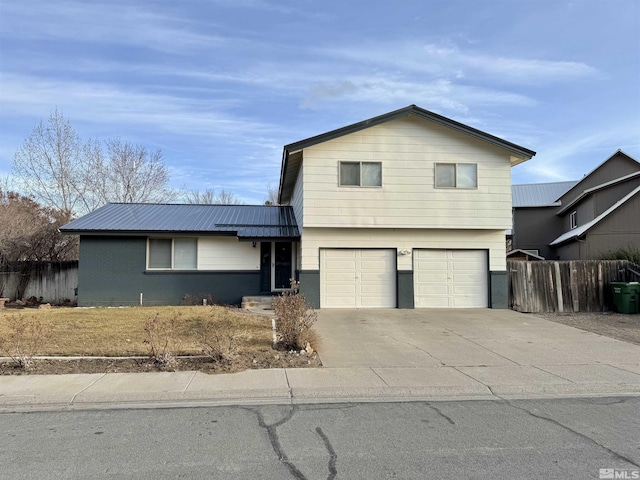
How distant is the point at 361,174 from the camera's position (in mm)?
15242

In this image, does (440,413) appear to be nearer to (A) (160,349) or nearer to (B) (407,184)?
(A) (160,349)

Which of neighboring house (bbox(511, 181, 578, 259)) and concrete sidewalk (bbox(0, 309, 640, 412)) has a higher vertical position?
neighboring house (bbox(511, 181, 578, 259))

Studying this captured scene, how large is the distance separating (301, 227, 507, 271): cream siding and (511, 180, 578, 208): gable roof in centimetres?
1935

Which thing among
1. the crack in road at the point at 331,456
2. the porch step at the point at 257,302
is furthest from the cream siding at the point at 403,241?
the crack in road at the point at 331,456

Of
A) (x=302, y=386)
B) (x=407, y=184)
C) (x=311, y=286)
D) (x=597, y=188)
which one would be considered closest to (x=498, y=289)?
(x=407, y=184)

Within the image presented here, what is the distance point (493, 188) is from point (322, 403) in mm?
12179

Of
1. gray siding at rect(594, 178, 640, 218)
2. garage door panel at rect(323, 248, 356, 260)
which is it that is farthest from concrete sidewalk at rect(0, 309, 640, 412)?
gray siding at rect(594, 178, 640, 218)

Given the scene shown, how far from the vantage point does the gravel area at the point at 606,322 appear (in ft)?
36.6

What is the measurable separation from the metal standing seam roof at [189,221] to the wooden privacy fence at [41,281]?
3558mm

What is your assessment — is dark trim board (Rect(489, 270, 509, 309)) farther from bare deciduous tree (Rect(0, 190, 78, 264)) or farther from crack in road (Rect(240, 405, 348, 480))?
bare deciduous tree (Rect(0, 190, 78, 264))

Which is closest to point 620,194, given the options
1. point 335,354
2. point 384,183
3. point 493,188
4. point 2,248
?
point 493,188

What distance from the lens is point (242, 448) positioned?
4.41 metres

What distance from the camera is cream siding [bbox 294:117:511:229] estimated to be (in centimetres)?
1501

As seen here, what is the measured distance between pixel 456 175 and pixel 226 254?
357 inches
